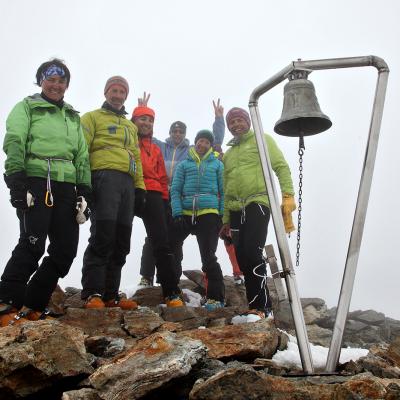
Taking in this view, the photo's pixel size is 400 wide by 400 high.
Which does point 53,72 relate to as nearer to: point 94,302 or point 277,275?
point 94,302

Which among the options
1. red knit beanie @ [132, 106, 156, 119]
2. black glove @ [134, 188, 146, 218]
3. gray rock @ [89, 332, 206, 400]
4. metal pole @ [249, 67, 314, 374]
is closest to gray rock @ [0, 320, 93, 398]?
gray rock @ [89, 332, 206, 400]

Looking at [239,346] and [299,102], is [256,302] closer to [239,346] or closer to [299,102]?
[239,346]

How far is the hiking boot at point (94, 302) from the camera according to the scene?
5273mm

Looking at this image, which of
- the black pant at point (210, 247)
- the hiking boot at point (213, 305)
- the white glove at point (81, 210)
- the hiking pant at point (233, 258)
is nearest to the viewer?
the white glove at point (81, 210)

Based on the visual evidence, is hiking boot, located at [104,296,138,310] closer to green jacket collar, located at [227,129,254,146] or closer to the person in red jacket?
the person in red jacket

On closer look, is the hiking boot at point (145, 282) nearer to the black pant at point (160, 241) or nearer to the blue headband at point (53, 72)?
the black pant at point (160, 241)

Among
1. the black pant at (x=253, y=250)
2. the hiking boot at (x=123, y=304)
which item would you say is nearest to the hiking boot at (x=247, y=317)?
the black pant at (x=253, y=250)

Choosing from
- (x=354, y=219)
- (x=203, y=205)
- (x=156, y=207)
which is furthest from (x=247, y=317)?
(x=354, y=219)

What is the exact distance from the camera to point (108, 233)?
562 cm

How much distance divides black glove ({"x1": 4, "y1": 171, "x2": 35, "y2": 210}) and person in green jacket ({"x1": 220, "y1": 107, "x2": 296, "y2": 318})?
8.83ft

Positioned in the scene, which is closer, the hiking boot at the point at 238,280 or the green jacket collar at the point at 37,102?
the green jacket collar at the point at 37,102

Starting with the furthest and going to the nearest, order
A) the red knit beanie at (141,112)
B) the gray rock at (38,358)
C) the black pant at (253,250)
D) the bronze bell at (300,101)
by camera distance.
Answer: the red knit beanie at (141,112)
the black pant at (253,250)
the bronze bell at (300,101)
the gray rock at (38,358)

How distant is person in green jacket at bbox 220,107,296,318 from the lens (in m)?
5.91

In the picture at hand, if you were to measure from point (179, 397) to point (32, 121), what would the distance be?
11.5ft
